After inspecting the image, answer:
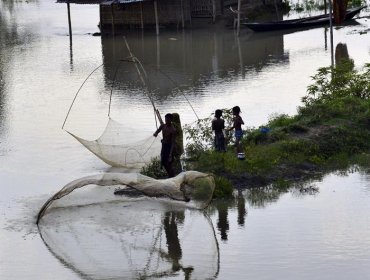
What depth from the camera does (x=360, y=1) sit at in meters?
32.6

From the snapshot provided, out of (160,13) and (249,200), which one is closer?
(249,200)

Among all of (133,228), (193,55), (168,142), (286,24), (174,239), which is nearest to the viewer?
(174,239)

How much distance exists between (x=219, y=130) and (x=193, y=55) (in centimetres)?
1314

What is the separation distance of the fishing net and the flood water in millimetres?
26

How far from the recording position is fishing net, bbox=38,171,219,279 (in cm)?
841

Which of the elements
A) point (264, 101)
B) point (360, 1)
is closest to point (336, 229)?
point (264, 101)

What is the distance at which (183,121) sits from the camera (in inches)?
589

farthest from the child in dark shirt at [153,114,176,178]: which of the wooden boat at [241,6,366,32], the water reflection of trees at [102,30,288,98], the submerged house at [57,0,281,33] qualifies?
the submerged house at [57,0,281,33]

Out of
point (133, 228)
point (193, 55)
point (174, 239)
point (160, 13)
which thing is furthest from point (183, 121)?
point (160, 13)

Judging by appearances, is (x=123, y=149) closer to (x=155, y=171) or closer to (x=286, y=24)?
(x=155, y=171)

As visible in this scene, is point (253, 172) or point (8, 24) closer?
point (253, 172)

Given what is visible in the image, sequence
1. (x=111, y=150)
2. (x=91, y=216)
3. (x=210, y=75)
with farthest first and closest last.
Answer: (x=210, y=75) → (x=111, y=150) → (x=91, y=216)

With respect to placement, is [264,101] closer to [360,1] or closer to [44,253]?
[44,253]

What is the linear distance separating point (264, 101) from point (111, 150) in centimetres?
560
